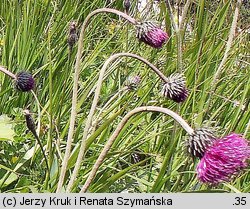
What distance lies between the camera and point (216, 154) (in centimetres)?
85

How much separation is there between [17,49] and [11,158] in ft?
2.19

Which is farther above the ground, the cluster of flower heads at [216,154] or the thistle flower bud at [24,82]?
the cluster of flower heads at [216,154]

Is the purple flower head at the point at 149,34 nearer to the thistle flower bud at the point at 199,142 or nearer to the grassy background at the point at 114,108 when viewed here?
the grassy background at the point at 114,108

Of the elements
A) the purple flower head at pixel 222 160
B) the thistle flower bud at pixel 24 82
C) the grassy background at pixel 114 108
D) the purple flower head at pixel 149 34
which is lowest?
the grassy background at pixel 114 108

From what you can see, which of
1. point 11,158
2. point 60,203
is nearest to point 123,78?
point 11,158

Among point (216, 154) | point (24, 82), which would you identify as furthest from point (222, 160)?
point (24, 82)

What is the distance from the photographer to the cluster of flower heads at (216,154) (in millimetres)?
849

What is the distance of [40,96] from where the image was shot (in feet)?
6.23

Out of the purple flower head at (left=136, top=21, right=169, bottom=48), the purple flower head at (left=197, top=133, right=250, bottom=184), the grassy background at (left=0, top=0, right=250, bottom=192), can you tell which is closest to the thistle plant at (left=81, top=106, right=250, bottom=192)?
the purple flower head at (left=197, top=133, right=250, bottom=184)

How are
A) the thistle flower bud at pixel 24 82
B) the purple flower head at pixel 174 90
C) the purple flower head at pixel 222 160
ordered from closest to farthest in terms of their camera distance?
the purple flower head at pixel 222 160, the purple flower head at pixel 174 90, the thistle flower bud at pixel 24 82

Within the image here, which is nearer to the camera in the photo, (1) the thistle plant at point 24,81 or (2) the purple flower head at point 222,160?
(2) the purple flower head at point 222,160

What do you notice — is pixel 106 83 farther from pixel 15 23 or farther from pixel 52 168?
pixel 52 168

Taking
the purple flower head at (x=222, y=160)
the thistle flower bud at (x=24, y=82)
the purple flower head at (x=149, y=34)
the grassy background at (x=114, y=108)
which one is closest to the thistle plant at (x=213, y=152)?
the purple flower head at (x=222, y=160)

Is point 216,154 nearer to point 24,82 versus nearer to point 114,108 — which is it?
point 24,82
